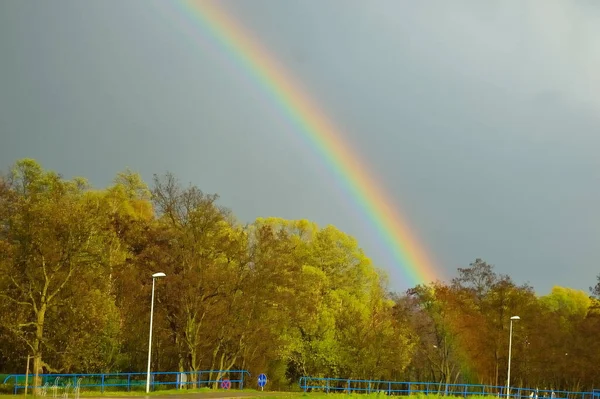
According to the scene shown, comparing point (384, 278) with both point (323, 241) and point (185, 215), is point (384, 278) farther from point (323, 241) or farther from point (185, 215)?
point (185, 215)

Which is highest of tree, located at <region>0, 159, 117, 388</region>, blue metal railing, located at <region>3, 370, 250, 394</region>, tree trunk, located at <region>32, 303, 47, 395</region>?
tree, located at <region>0, 159, 117, 388</region>

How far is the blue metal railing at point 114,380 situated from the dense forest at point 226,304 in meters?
1.20

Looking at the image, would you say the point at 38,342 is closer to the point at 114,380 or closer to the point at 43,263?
the point at 43,263

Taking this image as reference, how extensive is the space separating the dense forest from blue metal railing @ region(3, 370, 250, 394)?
1195 millimetres

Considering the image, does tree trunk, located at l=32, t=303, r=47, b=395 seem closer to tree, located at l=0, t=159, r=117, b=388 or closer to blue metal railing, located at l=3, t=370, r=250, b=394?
tree, located at l=0, t=159, r=117, b=388

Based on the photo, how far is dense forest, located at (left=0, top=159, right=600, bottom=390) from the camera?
4084cm

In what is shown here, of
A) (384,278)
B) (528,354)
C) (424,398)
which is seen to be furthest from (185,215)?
(528,354)

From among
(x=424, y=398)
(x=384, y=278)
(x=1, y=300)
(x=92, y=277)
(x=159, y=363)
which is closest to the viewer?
(x=424, y=398)

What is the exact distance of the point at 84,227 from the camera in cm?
4112

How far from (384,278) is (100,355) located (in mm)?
41108

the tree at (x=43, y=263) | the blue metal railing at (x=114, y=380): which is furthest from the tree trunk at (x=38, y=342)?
the blue metal railing at (x=114, y=380)

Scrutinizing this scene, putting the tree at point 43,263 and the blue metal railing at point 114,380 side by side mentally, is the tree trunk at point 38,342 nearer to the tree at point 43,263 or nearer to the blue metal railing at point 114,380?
the tree at point 43,263

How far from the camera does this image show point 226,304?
2233 inches

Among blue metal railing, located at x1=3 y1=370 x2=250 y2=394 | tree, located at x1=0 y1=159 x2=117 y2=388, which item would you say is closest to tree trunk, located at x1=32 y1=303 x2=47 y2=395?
tree, located at x1=0 y1=159 x2=117 y2=388
